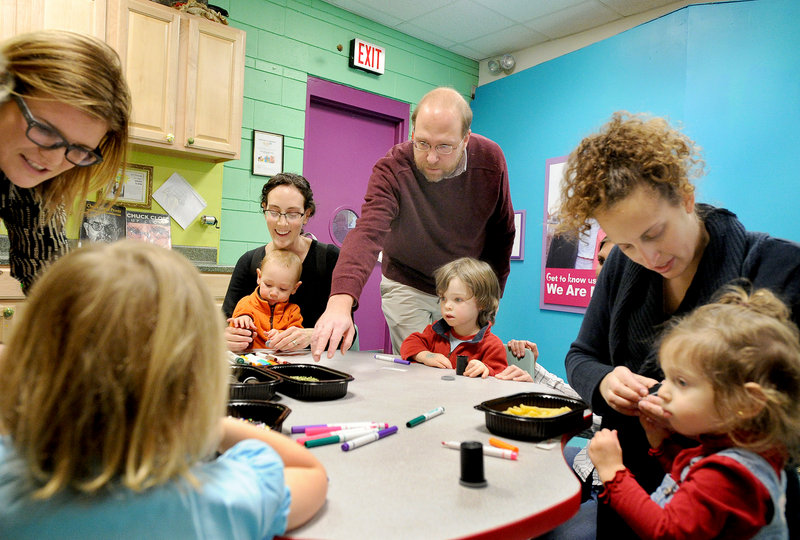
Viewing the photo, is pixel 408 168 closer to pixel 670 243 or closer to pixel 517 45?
pixel 670 243

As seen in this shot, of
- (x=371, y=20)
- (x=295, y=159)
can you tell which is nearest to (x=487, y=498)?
(x=295, y=159)

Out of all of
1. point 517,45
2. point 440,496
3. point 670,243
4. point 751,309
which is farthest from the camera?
point 517,45

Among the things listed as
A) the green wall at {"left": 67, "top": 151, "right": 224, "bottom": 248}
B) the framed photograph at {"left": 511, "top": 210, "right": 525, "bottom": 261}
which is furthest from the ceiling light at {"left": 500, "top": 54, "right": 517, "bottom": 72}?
the green wall at {"left": 67, "top": 151, "right": 224, "bottom": 248}

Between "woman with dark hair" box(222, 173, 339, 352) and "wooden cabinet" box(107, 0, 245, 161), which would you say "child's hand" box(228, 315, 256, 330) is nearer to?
"woman with dark hair" box(222, 173, 339, 352)

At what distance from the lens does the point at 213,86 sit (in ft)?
11.0

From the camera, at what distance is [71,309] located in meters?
0.56

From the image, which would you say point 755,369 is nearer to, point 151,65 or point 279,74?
point 151,65

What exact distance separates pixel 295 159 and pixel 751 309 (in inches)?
131

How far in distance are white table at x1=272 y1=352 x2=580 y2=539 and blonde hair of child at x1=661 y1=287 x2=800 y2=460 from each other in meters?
0.29

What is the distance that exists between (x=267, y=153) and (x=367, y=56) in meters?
1.15

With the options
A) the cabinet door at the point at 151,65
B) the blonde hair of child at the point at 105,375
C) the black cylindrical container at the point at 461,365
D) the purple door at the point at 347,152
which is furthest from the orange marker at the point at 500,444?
the purple door at the point at 347,152

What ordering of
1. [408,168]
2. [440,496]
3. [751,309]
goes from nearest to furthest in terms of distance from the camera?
1. [440,496]
2. [751,309]
3. [408,168]

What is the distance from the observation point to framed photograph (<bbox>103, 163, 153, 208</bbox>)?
10.9ft

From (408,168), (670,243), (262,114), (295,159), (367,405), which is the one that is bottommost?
(367,405)
